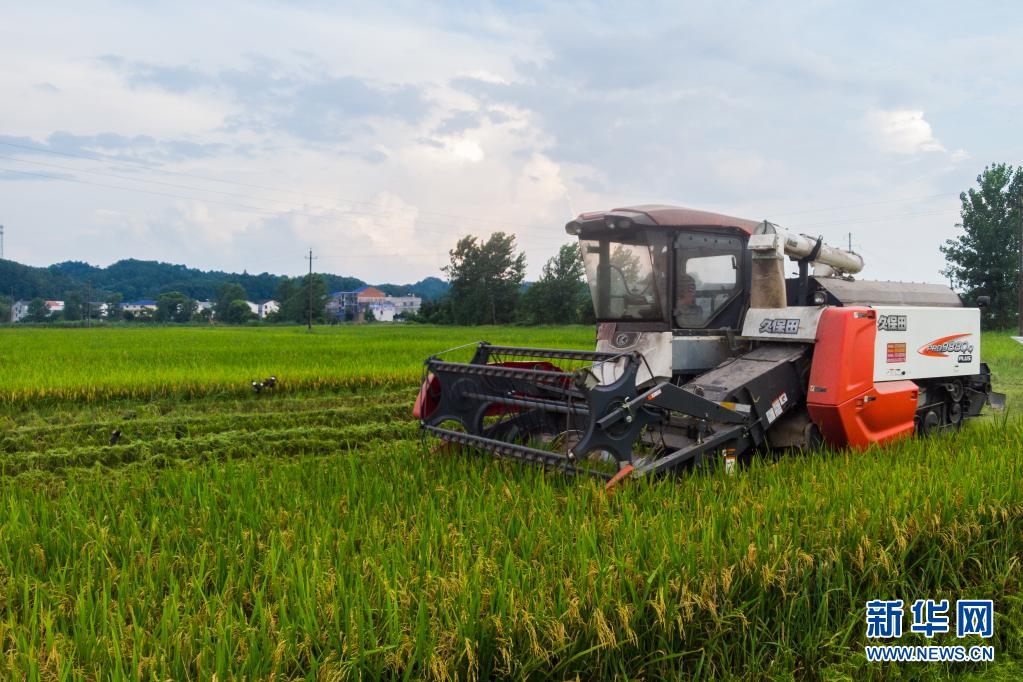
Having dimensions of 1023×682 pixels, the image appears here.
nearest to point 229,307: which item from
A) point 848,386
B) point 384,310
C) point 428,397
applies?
point 384,310

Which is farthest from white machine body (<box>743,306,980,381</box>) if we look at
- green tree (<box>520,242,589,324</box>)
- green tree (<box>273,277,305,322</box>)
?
green tree (<box>273,277,305,322</box>)

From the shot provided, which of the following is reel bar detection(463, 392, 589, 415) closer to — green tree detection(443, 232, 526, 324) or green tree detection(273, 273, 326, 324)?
green tree detection(443, 232, 526, 324)

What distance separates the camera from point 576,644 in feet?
9.12

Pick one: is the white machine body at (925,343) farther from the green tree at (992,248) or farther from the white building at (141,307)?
the white building at (141,307)

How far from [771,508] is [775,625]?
0.75 metres

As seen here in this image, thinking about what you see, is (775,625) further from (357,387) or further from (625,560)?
(357,387)

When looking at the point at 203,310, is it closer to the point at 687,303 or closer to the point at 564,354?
the point at 687,303

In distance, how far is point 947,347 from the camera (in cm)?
754

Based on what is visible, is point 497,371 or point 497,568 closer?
point 497,568

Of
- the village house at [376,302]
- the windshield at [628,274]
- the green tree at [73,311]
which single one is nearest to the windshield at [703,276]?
the windshield at [628,274]

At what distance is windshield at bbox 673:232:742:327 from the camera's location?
6555 millimetres

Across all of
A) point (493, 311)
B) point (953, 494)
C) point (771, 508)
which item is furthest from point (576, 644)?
point (493, 311)

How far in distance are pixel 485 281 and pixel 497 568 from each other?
62.4 metres

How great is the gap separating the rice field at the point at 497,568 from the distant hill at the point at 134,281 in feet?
370
